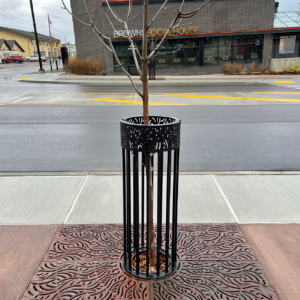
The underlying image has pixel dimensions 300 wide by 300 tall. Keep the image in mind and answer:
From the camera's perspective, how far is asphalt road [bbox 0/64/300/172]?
5730mm

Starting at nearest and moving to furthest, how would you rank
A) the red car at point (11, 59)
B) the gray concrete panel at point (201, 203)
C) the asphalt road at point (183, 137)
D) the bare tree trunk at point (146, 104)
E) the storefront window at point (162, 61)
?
the bare tree trunk at point (146, 104), the gray concrete panel at point (201, 203), the asphalt road at point (183, 137), the storefront window at point (162, 61), the red car at point (11, 59)

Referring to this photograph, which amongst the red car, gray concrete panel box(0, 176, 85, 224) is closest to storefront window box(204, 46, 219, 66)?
gray concrete panel box(0, 176, 85, 224)

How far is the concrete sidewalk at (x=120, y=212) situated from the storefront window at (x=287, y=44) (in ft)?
83.9

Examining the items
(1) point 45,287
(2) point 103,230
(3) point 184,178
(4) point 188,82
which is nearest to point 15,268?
(1) point 45,287

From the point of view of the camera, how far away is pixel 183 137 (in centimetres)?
758

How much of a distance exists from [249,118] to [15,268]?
8218 mm

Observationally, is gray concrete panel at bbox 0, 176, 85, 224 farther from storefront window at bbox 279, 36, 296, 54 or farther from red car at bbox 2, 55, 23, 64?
red car at bbox 2, 55, 23, 64

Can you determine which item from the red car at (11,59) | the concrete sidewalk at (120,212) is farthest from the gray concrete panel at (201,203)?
the red car at (11,59)

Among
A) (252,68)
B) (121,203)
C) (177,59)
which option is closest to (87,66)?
(177,59)

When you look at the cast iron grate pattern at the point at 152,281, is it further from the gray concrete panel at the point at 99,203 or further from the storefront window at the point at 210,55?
the storefront window at the point at 210,55

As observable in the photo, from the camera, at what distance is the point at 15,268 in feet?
9.17

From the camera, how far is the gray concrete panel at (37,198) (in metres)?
3.65

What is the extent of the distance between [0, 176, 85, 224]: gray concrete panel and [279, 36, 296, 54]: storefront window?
26.9 metres

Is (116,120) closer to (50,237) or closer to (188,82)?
(50,237)
